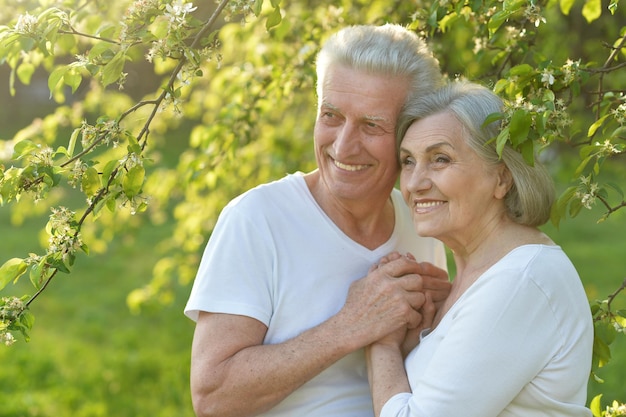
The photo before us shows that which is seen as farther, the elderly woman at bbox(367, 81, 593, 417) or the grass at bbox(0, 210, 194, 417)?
the grass at bbox(0, 210, 194, 417)

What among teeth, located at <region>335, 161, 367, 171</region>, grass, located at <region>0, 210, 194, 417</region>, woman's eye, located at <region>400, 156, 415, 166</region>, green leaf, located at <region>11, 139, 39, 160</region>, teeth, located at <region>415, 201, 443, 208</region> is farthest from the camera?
grass, located at <region>0, 210, 194, 417</region>

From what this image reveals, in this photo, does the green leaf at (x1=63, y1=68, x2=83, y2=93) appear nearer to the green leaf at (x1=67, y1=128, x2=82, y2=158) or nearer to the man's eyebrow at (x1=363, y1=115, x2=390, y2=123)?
the green leaf at (x1=67, y1=128, x2=82, y2=158)

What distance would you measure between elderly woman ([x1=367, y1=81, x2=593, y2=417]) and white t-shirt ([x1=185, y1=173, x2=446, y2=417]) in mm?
149

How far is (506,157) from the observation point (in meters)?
2.40

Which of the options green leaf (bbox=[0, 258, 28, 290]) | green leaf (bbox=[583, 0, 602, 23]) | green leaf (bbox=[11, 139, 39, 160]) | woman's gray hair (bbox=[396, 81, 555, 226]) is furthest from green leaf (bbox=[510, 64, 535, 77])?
green leaf (bbox=[0, 258, 28, 290])

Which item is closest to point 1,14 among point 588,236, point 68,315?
point 68,315

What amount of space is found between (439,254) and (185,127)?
1313cm

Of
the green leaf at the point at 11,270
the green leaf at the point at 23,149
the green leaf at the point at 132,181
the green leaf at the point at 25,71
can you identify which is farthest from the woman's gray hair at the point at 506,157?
the green leaf at the point at 25,71

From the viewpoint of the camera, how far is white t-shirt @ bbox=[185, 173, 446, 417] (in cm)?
250

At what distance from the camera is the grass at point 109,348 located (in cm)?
554

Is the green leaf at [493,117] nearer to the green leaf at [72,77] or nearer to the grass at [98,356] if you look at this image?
the green leaf at [72,77]

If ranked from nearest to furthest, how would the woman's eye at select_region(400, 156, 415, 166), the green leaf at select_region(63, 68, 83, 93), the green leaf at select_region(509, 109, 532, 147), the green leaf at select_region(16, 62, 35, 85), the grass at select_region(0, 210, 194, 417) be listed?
1. the green leaf at select_region(509, 109, 532, 147)
2. the green leaf at select_region(63, 68, 83, 93)
3. the woman's eye at select_region(400, 156, 415, 166)
4. the green leaf at select_region(16, 62, 35, 85)
5. the grass at select_region(0, 210, 194, 417)

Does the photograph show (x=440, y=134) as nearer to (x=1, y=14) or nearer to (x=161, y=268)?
(x=1, y=14)

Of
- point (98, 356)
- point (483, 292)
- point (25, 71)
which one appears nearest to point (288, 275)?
point (483, 292)
